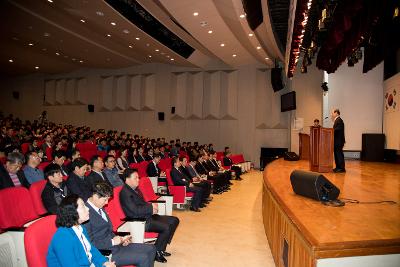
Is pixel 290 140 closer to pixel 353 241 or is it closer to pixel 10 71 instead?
pixel 353 241

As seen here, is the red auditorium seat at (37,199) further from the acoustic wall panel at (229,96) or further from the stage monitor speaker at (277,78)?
the acoustic wall panel at (229,96)

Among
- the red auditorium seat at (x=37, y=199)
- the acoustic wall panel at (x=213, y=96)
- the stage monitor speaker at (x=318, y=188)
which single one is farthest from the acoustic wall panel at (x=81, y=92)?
the stage monitor speaker at (x=318, y=188)

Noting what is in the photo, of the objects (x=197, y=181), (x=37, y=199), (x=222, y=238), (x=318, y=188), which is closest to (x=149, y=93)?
(x=197, y=181)

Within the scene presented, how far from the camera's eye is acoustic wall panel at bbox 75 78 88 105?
1836 centimetres

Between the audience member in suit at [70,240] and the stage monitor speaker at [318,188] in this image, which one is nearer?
the audience member in suit at [70,240]

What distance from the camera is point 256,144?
1523cm

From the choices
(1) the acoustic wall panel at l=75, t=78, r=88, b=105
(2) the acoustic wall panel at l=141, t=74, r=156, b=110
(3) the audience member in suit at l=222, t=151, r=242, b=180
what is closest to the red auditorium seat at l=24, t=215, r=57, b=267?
(3) the audience member in suit at l=222, t=151, r=242, b=180

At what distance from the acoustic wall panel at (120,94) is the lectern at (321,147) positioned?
1283cm

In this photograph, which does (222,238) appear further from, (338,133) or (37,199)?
(338,133)

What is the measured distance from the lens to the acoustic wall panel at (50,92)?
19.4 metres

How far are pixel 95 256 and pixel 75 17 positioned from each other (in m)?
9.01

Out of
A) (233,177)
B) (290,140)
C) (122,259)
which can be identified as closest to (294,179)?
(122,259)

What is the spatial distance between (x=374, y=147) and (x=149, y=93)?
10.4 meters

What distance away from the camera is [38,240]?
7.43 ft
